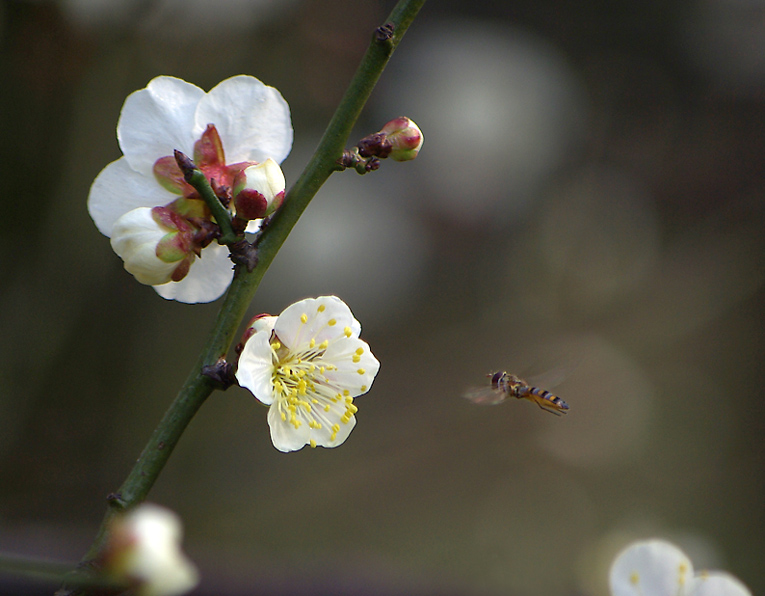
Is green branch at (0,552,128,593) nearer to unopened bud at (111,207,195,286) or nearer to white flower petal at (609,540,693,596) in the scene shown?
unopened bud at (111,207,195,286)

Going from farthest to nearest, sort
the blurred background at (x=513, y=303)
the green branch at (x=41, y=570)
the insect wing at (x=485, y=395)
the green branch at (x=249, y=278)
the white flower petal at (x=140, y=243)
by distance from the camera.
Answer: the blurred background at (x=513, y=303), the insect wing at (x=485, y=395), the white flower petal at (x=140, y=243), the green branch at (x=249, y=278), the green branch at (x=41, y=570)

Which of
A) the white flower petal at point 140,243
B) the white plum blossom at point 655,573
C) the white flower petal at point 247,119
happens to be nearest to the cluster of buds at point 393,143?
the white flower petal at point 247,119

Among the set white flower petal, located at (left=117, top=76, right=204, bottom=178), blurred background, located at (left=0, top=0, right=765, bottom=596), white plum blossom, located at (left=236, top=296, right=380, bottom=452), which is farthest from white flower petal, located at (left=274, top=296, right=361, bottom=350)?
blurred background, located at (left=0, top=0, right=765, bottom=596)

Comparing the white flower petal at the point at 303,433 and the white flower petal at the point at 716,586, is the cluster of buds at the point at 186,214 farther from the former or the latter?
the white flower petal at the point at 716,586

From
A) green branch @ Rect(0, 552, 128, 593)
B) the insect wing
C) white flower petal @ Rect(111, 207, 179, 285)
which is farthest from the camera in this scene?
the insect wing

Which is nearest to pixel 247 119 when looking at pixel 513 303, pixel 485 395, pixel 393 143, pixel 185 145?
pixel 185 145

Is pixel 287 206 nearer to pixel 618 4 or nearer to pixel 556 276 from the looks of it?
pixel 556 276
